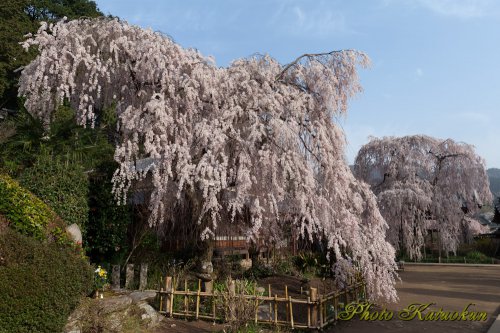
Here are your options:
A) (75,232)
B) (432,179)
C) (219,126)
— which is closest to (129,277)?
(75,232)

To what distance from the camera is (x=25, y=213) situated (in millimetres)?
8719

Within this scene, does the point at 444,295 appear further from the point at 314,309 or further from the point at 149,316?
the point at 149,316

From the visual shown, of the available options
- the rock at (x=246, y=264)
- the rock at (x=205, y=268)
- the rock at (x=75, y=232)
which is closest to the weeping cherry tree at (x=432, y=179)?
the rock at (x=246, y=264)

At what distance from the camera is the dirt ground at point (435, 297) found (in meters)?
10.4

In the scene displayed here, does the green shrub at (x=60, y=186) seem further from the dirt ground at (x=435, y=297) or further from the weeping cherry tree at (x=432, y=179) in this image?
the weeping cherry tree at (x=432, y=179)

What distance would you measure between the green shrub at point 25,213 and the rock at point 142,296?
2293 millimetres

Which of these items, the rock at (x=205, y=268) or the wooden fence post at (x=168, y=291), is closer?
the wooden fence post at (x=168, y=291)

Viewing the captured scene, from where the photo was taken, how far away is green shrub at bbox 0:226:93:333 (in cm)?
723

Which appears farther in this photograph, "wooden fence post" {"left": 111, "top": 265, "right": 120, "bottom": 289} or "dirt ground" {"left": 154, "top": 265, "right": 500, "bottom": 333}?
"wooden fence post" {"left": 111, "top": 265, "right": 120, "bottom": 289}

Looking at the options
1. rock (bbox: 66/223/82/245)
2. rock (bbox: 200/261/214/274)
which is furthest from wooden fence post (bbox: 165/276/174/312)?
rock (bbox: 66/223/82/245)

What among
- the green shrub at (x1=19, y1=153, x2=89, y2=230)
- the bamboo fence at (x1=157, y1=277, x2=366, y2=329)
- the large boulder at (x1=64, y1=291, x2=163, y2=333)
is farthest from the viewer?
the green shrub at (x1=19, y1=153, x2=89, y2=230)

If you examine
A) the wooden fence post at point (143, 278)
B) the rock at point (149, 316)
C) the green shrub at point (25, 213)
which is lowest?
the rock at point (149, 316)

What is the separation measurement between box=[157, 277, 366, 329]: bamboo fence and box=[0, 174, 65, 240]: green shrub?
122 inches

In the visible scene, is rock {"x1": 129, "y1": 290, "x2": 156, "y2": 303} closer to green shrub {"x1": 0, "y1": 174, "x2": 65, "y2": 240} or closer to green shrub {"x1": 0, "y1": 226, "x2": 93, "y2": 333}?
green shrub {"x1": 0, "y1": 226, "x2": 93, "y2": 333}
